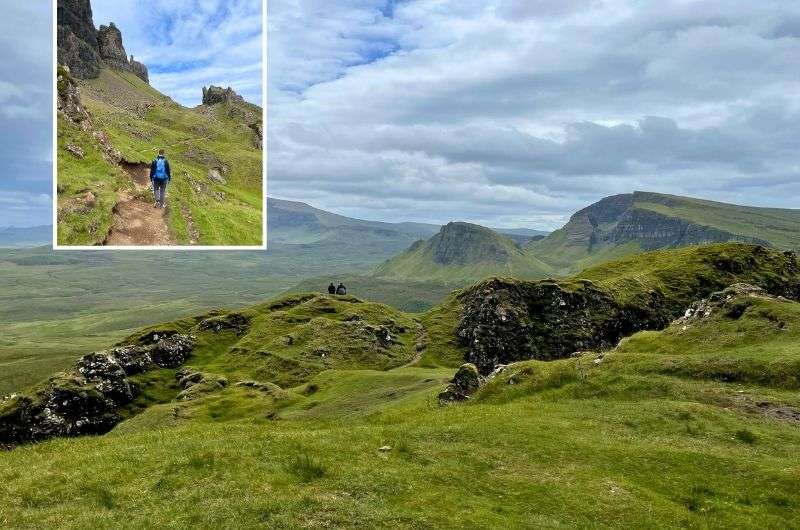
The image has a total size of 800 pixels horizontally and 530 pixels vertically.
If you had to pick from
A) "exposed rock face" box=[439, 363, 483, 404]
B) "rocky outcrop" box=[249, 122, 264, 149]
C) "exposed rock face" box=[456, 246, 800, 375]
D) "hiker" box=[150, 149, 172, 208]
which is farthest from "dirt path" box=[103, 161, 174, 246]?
"exposed rock face" box=[456, 246, 800, 375]

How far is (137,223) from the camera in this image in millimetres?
20641

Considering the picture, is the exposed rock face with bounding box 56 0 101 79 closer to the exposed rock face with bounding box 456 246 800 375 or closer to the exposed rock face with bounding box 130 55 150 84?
the exposed rock face with bounding box 130 55 150 84

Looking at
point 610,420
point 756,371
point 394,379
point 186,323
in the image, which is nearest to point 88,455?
point 610,420

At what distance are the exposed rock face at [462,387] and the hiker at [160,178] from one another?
1706 inches

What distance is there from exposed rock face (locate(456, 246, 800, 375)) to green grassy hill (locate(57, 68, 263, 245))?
111m

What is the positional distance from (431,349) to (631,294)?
50861mm

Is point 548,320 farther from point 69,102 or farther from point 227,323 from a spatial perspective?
point 69,102

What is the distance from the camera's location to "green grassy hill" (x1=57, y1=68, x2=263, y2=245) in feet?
66.4

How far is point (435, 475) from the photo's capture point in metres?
32.0

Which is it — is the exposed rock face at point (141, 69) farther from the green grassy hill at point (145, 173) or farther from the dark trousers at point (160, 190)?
the dark trousers at point (160, 190)

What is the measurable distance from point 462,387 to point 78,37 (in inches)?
1771

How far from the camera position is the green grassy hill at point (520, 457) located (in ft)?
90.2

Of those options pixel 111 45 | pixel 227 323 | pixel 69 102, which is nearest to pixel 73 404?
pixel 227 323

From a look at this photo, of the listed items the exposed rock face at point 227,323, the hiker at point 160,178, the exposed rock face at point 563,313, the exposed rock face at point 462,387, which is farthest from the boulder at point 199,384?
the hiker at point 160,178
